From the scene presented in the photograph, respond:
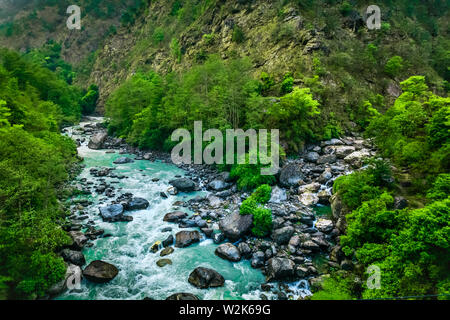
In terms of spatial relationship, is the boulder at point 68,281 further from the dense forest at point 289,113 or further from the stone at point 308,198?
the stone at point 308,198

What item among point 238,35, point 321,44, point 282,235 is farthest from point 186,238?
point 238,35

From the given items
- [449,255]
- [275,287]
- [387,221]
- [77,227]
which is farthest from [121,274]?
[449,255]

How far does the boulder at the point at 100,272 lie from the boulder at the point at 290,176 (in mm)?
13884

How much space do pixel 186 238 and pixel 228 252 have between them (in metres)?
2.72

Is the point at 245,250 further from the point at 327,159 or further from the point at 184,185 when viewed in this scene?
the point at 327,159

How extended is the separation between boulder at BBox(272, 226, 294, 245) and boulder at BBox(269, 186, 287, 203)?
4.14 meters

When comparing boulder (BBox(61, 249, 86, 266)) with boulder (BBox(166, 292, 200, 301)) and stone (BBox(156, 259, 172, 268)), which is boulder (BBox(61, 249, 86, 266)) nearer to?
stone (BBox(156, 259, 172, 268))

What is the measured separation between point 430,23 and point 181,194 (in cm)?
6543

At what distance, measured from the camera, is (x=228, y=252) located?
12234mm

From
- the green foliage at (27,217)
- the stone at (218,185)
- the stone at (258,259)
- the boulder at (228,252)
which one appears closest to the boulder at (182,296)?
the boulder at (228,252)

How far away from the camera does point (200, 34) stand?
154ft

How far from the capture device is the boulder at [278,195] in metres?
17.3

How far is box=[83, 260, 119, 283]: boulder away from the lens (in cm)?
1034
